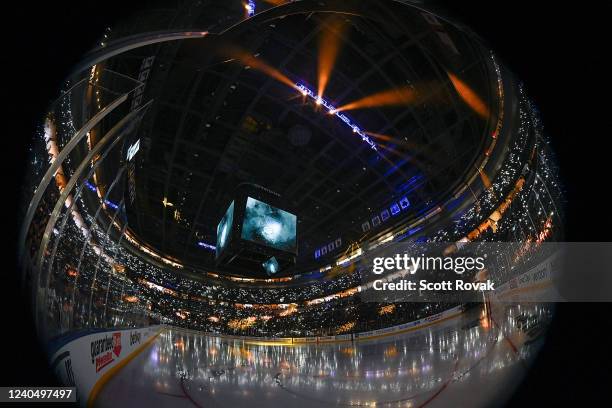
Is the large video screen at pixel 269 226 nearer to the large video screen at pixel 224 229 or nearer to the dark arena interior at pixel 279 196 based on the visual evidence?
the dark arena interior at pixel 279 196

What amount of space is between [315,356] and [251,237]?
2.03m

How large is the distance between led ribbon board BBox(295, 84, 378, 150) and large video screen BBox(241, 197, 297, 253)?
1.13 meters

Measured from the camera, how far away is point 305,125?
3051 mm

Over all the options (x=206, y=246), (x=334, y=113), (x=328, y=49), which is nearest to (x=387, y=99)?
(x=334, y=113)

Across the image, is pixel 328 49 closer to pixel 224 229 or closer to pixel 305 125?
pixel 305 125

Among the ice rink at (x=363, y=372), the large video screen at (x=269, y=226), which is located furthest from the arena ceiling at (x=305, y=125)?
the ice rink at (x=363, y=372)

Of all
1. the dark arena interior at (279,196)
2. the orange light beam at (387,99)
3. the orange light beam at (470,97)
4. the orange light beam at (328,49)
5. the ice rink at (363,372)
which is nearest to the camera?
the dark arena interior at (279,196)

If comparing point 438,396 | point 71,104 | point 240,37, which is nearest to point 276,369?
point 438,396

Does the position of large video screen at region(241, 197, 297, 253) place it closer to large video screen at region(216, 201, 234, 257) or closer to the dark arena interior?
the dark arena interior

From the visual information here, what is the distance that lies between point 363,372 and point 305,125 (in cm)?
257

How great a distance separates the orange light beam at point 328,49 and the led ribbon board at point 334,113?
0.06 metres

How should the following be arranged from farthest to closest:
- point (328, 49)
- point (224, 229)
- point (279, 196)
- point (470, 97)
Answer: point (279, 196) → point (224, 229) → point (328, 49) → point (470, 97)

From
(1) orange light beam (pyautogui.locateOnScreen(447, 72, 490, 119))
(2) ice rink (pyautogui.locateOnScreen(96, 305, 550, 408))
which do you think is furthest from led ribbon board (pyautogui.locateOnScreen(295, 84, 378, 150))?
(2) ice rink (pyautogui.locateOnScreen(96, 305, 550, 408))

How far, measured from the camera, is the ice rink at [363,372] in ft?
5.54
